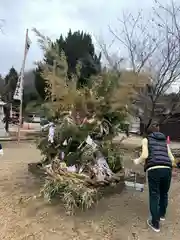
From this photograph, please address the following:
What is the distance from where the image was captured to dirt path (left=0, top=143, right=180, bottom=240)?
206 inches

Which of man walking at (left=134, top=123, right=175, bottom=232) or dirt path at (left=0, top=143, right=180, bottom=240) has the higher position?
man walking at (left=134, top=123, right=175, bottom=232)

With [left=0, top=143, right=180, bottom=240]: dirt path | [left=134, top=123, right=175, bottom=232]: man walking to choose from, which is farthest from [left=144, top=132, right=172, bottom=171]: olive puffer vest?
[left=0, top=143, right=180, bottom=240]: dirt path

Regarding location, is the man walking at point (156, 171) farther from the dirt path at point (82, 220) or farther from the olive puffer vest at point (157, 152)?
the dirt path at point (82, 220)

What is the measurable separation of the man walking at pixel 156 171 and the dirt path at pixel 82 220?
29cm

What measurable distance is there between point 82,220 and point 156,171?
4.49ft

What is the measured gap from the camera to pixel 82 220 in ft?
18.6

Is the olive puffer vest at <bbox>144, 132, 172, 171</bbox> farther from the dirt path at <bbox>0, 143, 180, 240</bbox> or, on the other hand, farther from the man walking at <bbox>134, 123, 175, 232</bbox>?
the dirt path at <bbox>0, 143, 180, 240</bbox>

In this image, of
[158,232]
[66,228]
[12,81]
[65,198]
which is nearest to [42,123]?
[65,198]

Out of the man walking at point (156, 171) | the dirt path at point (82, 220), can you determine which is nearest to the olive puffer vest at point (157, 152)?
the man walking at point (156, 171)

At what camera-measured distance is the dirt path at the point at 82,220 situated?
5.23 m

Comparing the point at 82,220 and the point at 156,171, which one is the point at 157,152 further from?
the point at 82,220

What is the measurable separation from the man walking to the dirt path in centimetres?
29

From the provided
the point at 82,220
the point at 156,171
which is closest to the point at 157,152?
the point at 156,171

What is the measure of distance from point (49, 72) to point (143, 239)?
3.70 m
